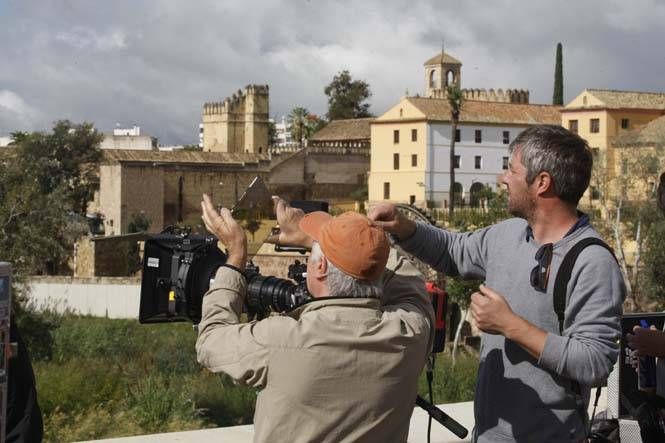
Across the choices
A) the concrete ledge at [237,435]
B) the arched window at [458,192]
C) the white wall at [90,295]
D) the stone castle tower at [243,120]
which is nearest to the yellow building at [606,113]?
the arched window at [458,192]

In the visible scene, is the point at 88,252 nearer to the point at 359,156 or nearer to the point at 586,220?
the point at 359,156

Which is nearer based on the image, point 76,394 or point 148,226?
point 76,394

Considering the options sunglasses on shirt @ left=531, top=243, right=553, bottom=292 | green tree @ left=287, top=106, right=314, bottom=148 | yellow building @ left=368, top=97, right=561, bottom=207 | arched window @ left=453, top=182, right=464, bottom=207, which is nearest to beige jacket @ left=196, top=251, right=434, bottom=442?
sunglasses on shirt @ left=531, top=243, right=553, bottom=292

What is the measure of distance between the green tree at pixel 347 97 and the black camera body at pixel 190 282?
86108mm

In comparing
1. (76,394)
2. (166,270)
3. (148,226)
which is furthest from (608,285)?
(148,226)

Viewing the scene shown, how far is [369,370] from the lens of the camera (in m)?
2.95

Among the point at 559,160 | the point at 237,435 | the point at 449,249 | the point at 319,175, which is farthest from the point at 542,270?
the point at 319,175

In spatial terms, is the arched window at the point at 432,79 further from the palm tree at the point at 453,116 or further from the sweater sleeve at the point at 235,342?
the sweater sleeve at the point at 235,342

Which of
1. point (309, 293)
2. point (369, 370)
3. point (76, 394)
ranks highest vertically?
point (309, 293)

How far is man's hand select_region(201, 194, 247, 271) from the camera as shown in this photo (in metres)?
3.15

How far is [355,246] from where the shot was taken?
9.59 feet

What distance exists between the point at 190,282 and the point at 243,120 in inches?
3804

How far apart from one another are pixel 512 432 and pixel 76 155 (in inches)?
2765

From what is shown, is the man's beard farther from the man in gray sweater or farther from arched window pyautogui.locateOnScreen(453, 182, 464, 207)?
arched window pyautogui.locateOnScreen(453, 182, 464, 207)
